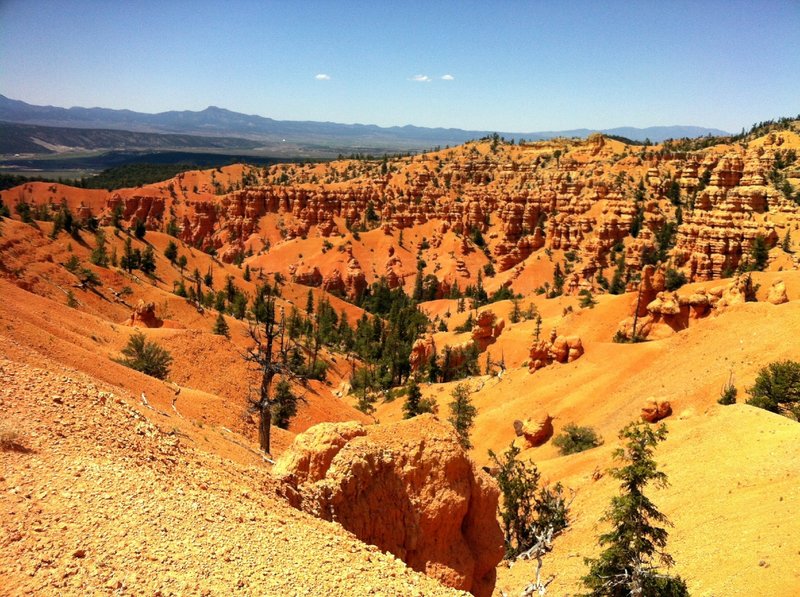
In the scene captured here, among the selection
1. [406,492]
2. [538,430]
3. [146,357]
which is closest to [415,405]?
[538,430]

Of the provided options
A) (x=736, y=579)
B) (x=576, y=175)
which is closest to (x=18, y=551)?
(x=736, y=579)

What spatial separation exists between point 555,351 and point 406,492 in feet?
113

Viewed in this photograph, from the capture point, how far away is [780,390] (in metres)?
27.0

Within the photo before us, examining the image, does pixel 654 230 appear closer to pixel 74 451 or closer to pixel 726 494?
pixel 726 494

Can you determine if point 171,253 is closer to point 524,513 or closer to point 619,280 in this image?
point 619,280

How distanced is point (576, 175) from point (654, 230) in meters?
26.2

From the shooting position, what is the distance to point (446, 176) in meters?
126

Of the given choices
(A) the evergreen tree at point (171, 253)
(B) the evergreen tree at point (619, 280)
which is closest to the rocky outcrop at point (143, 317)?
(A) the evergreen tree at point (171, 253)

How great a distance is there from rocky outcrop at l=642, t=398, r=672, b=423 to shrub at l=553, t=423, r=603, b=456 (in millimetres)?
2871

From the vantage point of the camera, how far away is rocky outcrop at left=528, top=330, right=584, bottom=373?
143 ft

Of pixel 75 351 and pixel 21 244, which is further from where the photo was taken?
pixel 21 244

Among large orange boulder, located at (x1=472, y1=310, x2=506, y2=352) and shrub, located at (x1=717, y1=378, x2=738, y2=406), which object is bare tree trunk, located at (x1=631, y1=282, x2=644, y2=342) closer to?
large orange boulder, located at (x1=472, y1=310, x2=506, y2=352)

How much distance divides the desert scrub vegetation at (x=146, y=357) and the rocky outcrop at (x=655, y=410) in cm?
2570

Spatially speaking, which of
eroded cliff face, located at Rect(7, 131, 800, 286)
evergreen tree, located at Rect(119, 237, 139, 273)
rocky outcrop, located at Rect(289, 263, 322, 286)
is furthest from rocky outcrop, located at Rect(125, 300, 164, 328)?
rocky outcrop, located at Rect(289, 263, 322, 286)
